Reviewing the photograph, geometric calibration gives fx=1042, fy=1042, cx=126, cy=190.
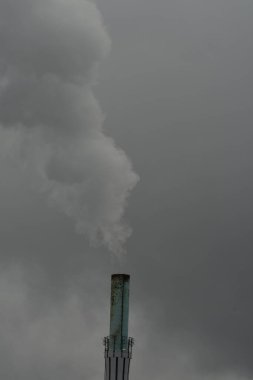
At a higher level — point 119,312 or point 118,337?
point 119,312

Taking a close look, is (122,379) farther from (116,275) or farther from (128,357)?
(116,275)

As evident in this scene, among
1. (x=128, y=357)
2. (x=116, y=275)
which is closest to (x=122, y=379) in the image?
(x=128, y=357)

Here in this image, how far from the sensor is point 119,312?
107m

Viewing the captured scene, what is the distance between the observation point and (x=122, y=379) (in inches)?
4178

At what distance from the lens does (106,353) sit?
107m

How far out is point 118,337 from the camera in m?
107

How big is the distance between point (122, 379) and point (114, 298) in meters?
8.28

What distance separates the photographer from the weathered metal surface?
106750mm

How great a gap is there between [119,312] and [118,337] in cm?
255

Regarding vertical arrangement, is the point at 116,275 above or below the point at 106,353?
above

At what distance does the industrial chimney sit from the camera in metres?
106

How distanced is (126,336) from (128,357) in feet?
7.30

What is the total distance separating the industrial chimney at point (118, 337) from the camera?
349 ft

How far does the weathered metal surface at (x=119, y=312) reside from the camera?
350 feet
